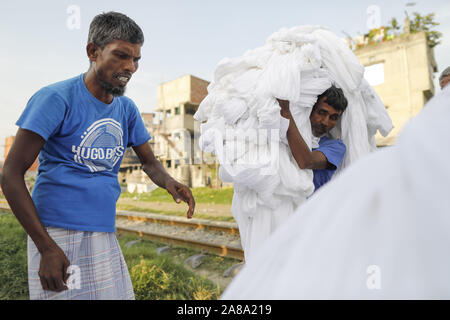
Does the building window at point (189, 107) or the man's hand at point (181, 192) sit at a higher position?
the building window at point (189, 107)

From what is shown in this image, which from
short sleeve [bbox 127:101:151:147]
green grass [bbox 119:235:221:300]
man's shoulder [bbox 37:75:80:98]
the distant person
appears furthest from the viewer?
Answer: green grass [bbox 119:235:221:300]

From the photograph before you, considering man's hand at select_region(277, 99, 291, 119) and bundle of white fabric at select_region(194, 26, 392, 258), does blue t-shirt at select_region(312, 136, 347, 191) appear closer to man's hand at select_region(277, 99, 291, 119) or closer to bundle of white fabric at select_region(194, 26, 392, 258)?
bundle of white fabric at select_region(194, 26, 392, 258)

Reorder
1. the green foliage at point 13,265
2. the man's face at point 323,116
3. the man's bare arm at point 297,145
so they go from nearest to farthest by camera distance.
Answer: the man's bare arm at point 297,145 → the man's face at point 323,116 → the green foliage at point 13,265

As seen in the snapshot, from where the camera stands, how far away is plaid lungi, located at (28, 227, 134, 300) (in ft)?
4.71

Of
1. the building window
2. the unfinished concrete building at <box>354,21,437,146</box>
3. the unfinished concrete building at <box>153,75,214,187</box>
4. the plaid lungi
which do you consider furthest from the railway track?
the building window

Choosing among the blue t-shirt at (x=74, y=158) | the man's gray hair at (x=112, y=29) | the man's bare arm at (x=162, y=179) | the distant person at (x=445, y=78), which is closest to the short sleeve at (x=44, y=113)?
the blue t-shirt at (x=74, y=158)

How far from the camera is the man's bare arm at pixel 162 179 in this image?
202 cm

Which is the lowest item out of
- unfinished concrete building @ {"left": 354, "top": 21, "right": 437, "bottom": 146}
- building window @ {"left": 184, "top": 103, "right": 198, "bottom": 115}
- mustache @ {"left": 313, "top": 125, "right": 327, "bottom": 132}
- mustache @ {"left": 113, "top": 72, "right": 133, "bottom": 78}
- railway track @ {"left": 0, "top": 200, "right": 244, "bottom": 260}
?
railway track @ {"left": 0, "top": 200, "right": 244, "bottom": 260}

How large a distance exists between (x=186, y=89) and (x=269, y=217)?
69.5 feet

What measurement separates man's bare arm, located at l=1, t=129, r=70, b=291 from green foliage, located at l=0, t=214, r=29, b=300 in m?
3.30

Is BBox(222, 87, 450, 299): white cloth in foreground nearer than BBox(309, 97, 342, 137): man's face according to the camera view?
Yes

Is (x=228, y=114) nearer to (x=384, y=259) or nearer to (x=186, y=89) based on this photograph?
(x=384, y=259)

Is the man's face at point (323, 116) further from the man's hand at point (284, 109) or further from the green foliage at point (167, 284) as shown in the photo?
the green foliage at point (167, 284)

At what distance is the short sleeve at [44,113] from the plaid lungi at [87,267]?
1.74ft
